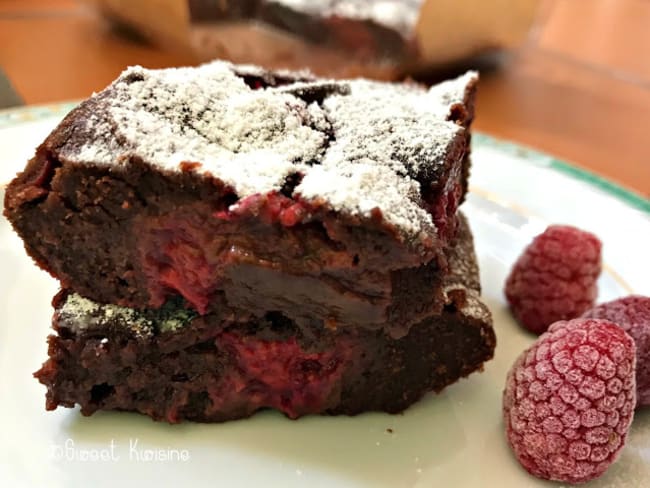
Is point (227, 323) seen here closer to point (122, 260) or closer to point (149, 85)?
point (122, 260)

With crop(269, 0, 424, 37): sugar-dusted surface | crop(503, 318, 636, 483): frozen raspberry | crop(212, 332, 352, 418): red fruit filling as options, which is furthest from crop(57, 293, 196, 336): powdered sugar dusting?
crop(269, 0, 424, 37): sugar-dusted surface

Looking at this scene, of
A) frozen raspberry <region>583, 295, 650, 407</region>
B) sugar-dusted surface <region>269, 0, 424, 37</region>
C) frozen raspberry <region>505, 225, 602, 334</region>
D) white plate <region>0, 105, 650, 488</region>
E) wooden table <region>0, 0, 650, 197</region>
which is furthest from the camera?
sugar-dusted surface <region>269, 0, 424, 37</region>

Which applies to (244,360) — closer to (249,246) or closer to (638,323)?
(249,246)

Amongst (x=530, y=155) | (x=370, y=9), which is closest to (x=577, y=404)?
(x=530, y=155)

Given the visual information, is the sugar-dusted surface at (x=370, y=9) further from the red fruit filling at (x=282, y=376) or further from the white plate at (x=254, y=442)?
the red fruit filling at (x=282, y=376)

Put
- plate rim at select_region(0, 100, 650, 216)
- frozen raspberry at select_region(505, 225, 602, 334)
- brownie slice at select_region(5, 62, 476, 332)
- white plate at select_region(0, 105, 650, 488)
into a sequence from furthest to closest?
plate rim at select_region(0, 100, 650, 216)
frozen raspberry at select_region(505, 225, 602, 334)
white plate at select_region(0, 105, 650, 488)
brownie slice at select_region(5, 62, 476, 332)

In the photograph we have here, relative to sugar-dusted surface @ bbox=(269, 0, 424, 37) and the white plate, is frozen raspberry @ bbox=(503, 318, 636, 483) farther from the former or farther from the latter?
sugar-dusted surface @ bbox=(269, 0, 424, 37)

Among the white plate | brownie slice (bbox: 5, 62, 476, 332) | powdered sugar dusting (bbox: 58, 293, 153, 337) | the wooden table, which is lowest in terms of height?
the wooden table

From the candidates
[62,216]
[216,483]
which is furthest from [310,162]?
[216,483]
